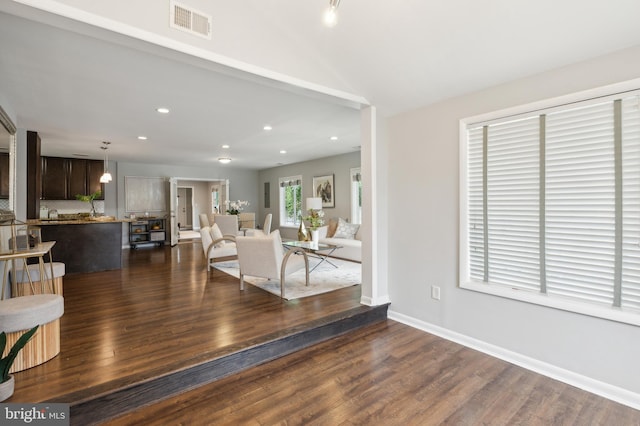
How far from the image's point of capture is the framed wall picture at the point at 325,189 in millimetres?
8016

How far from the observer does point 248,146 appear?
6691 mm

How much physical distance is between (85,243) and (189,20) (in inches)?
193

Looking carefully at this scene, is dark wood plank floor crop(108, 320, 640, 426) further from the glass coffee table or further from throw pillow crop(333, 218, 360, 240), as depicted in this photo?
throw pillow crop(333, 218, 360, 240)

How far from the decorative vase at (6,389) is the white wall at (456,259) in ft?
10.5

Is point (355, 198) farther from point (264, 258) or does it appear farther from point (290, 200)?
point (264, 258)

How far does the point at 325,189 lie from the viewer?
8227 millimetres

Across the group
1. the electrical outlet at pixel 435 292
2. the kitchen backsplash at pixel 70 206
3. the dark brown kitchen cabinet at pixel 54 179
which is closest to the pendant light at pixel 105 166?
the dark brown kitchen cabinet at pixel 54 179

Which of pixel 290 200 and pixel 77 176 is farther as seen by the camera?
pixel 290 200

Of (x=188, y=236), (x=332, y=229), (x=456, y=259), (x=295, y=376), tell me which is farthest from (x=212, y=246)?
(x=188, y=236)

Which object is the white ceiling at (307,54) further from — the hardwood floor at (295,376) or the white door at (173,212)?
the white door at (173,212)

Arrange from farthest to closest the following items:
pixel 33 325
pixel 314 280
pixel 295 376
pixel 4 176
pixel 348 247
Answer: pixel 348 247
pixel 314 280
pixel 4 176
pixel 295 376
pixel 33 325

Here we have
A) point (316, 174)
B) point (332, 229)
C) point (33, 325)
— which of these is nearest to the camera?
point (33, 325)

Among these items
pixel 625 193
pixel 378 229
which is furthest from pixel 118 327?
pixel 625 193

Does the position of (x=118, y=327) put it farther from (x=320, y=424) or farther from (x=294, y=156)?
(x=294, y=156)
